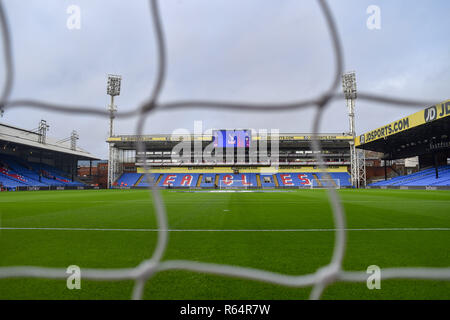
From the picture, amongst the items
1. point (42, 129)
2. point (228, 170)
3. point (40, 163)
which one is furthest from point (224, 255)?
point (228, 170)

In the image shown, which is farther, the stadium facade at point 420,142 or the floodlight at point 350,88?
the stadium facade at point 420,142

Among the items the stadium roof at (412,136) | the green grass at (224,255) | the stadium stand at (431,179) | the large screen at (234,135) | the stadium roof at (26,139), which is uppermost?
the stadium roof at (412,136)

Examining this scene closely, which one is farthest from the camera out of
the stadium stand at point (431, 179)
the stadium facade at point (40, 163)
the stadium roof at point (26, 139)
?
the stadium facade at point (40, 163)

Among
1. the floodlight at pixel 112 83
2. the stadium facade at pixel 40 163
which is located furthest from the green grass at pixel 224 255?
the stadium facade at pixel 40 163

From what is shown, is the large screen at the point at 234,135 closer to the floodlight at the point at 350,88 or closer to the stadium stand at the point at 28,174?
the floodlight at the point at 350,88

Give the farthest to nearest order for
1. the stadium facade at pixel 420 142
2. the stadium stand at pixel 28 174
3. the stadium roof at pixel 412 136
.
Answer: the stadium stand at pixel 28 174, the stadium facade at pixel 420 142, the stadium roof at pixel 412 136

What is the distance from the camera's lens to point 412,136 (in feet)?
56.4

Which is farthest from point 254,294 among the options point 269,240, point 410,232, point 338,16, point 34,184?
point 34,184

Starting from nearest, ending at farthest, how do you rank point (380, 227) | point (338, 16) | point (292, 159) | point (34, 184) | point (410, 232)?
point (338, 16) < point (410, 232) < point (380, 227) < point (34, 184) < point (292, 159)

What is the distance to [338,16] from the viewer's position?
152 cm

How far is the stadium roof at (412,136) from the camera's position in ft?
44.1

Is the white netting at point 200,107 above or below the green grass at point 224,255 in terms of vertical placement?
above

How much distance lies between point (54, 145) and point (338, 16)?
65.1 ft
